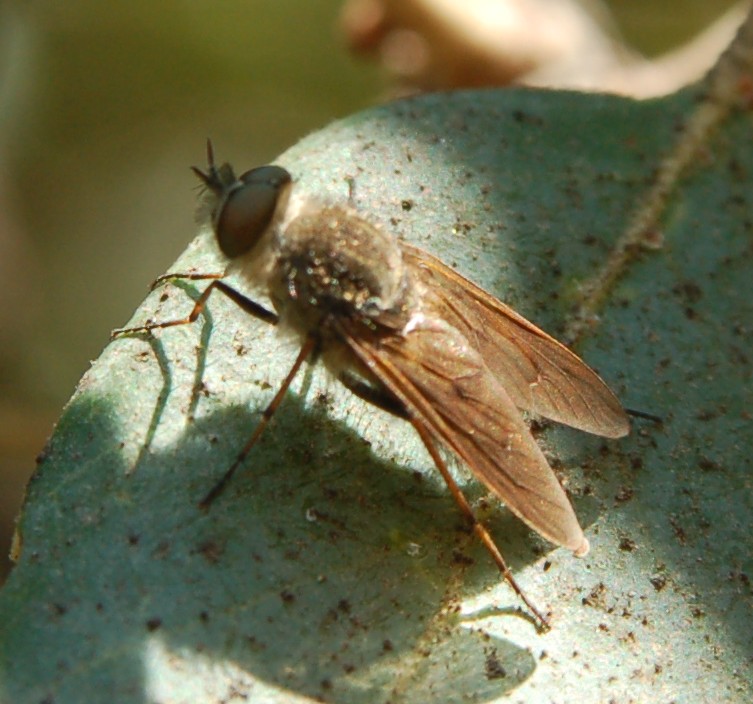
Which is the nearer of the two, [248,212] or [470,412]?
[470,412]

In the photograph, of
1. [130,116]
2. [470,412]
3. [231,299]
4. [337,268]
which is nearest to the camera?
[470,412]

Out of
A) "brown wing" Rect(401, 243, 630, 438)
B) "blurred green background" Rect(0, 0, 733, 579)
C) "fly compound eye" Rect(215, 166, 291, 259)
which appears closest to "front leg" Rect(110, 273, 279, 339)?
"fly compound eye" Rect(215, 166, 291, 259)

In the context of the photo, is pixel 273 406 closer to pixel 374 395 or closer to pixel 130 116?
pixel 374 395

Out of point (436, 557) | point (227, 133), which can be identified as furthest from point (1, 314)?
point (436, 557)

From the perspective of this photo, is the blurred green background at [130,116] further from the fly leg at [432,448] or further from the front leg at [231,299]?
the fly leg at [432,448]

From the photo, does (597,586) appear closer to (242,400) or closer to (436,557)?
(436,557)

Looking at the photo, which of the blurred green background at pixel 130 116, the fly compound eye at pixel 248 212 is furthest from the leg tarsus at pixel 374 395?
the blurred green background at pixel 130 116

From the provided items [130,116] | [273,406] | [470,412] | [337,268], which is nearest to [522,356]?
[470,412]
